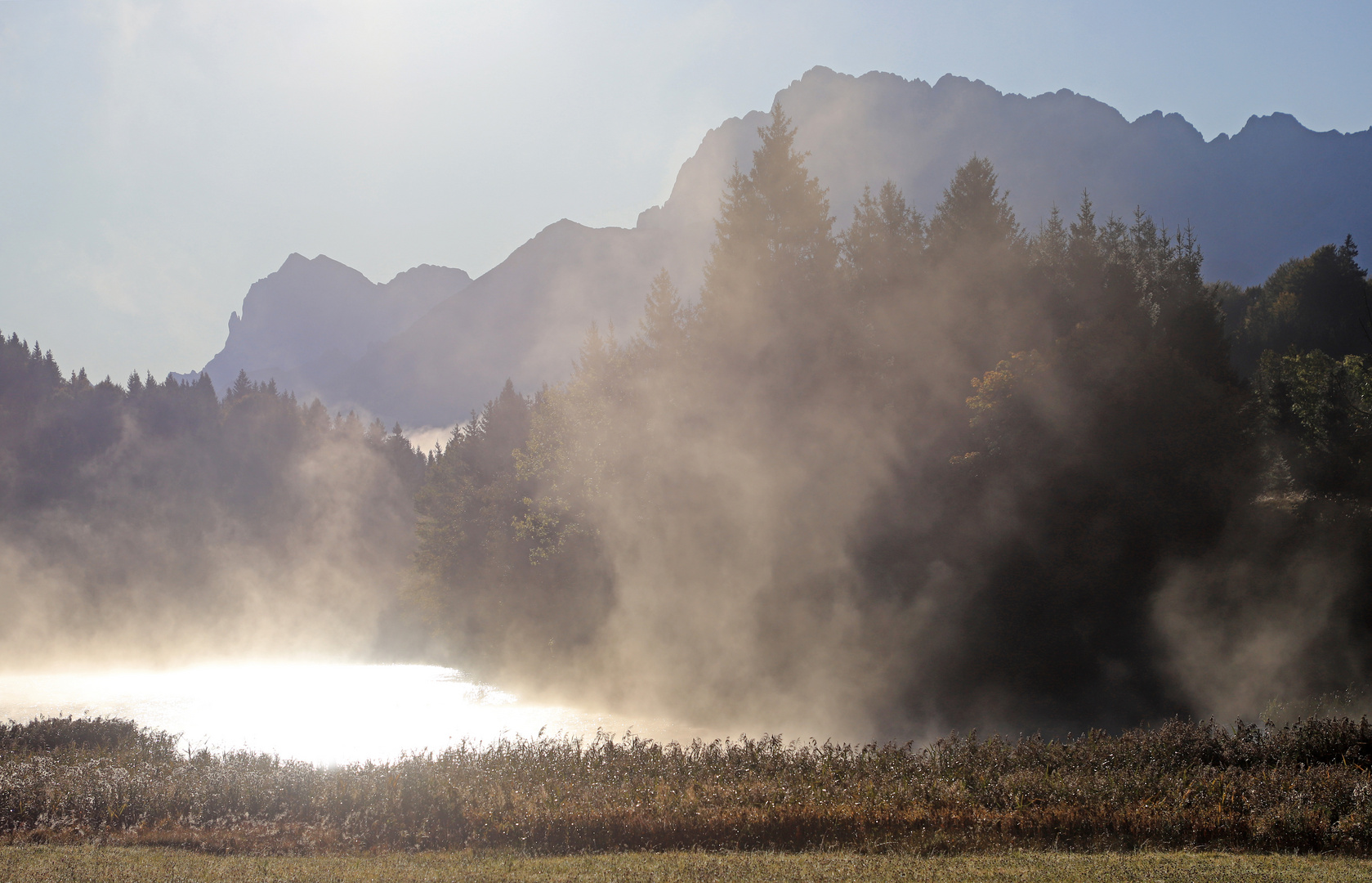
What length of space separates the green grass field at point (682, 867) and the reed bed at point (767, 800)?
0.87 metres

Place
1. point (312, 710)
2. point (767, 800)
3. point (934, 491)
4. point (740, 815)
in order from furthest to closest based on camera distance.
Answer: point (312, 710)
point (934, 491)
point (767, 800)
point (740, 815)

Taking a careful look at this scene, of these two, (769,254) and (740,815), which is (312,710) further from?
(740,815)

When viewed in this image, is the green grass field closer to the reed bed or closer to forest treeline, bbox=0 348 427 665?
the reed bed

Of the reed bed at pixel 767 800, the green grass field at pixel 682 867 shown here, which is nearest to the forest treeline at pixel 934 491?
the reed bed at pixel 767 800

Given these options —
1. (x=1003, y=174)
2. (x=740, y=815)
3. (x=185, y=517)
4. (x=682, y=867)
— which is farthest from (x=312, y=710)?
(x=1003, y=174)

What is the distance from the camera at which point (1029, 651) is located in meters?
23.2

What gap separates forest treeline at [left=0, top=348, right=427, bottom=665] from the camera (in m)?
68.2

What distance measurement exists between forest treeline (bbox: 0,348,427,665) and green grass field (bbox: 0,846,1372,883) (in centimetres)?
6035

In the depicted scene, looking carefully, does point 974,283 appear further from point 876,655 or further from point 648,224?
point 648,224

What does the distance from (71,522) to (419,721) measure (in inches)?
2987

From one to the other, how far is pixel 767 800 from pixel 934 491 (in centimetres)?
1711

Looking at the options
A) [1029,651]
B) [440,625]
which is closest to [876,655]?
[1029,651]

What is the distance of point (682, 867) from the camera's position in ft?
29.4

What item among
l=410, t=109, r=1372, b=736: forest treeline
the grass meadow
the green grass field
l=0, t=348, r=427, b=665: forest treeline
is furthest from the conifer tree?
Result: l=0, t=348, r=427, b=665: forest treeline
